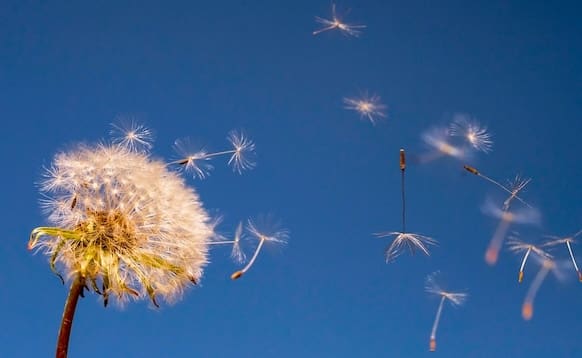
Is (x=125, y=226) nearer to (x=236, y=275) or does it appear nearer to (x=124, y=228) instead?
(x=124, y=228)

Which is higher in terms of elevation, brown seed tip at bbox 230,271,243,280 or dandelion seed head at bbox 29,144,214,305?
dandelion seed head at bbox 29,144,214,305

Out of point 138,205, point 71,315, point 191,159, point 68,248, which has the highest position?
point 191,159

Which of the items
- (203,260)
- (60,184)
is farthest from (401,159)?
(60,184)

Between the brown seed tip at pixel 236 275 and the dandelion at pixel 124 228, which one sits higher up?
the dandelion at pixel 124 228

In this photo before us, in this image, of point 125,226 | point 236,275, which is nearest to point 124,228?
point 125,226

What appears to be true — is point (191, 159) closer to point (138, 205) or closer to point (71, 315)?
point (138, 205)
